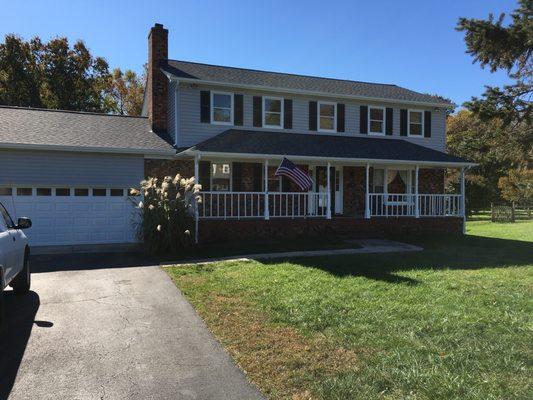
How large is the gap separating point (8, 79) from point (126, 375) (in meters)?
35.3

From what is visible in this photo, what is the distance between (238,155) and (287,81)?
6073mm

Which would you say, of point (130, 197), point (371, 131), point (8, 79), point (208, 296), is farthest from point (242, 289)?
point (8, 79)

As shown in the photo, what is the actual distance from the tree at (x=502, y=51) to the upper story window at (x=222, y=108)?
8.41 meters

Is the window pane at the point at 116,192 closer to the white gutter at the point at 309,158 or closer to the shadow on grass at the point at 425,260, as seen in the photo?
the white gutter at the point at 309,158

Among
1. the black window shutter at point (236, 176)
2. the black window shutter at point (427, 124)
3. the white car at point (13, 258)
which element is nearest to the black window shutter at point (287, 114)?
the black window shutter at point (236, 176)

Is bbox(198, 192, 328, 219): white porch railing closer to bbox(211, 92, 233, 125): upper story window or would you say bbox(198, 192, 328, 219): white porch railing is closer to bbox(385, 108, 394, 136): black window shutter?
bbox(211, 92, 233, 125): upper story window

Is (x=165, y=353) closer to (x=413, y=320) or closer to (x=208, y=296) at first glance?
(x=208, y=296)

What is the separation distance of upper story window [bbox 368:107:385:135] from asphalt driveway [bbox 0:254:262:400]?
45.4 feet

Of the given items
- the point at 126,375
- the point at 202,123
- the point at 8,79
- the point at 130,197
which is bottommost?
the point at 126,375

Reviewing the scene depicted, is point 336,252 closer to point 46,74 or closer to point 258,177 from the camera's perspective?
point 258,177

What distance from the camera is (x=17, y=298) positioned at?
7.95m

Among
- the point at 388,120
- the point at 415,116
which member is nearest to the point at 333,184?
the point at 388,120

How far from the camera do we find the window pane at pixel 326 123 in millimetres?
19531

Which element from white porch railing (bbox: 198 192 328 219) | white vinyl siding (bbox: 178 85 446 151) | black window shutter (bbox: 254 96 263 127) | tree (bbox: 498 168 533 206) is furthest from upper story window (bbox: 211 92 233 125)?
tree (bbox: 498 168 533 206)
